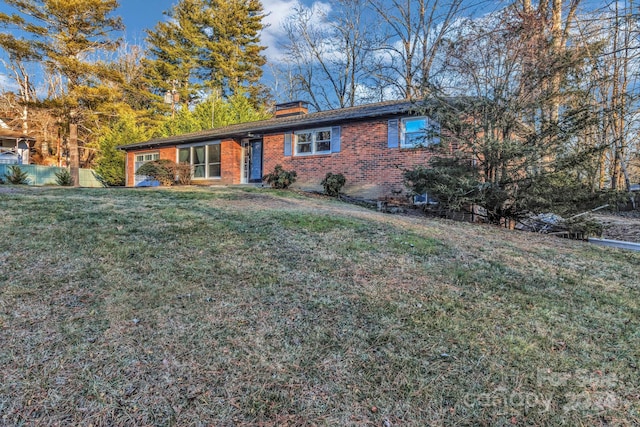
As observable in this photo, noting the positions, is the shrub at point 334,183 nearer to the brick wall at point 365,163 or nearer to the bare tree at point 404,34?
the brick wall at point 365,163

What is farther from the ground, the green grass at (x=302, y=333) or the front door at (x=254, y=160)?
the front door at (x=254, y=160)

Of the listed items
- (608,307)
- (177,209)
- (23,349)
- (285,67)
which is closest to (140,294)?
(23,349)

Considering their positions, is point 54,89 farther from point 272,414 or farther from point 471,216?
point 272,414

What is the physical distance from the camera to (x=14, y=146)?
86.6 feet

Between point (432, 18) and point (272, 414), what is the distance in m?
24.3

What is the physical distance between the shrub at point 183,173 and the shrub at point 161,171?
167 mm

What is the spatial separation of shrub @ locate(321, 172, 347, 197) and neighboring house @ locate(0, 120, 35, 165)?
23632 millimetres

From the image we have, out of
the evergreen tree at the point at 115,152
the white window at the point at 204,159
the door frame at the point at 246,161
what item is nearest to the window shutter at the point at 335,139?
the door frame at the point at 246,161

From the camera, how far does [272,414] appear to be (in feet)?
6.04

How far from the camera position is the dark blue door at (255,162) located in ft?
48.9

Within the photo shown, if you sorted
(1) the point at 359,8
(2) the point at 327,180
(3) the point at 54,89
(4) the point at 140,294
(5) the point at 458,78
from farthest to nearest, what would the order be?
(3) the point at 54,89 < (1) the point at 359,8 < (2) the point at 327,180 < (5) the point at 458,78 < (4) the point at 140,294

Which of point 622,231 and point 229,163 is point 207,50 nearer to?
point 229,163

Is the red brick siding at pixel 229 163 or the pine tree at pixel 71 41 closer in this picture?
the red brick siding at pixel 229 163

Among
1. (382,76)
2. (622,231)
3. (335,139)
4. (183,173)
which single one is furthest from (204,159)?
(622,231)
